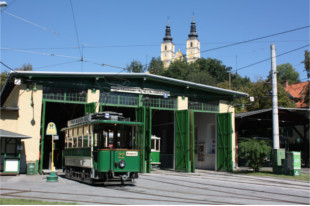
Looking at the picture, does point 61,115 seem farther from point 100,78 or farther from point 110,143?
point 110,143

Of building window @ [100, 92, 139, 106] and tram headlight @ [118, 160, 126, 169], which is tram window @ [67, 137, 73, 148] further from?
building window @ [100, 92, 139, 106]

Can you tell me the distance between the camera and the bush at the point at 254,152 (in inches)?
1007

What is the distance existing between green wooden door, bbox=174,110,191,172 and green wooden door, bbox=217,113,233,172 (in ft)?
12.0

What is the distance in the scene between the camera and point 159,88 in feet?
93.1

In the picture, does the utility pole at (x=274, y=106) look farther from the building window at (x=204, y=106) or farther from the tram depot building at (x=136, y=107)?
the building window at (x=204, y=106)

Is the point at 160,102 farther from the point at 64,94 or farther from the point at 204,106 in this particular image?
the point at 64,94

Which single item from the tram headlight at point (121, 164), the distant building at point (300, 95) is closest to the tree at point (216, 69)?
the distant building at point (300, 95)

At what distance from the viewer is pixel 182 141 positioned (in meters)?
27.8

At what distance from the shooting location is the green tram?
15.5 m

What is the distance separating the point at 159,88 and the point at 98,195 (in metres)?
16.6

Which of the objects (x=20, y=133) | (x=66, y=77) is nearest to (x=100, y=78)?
(x=66, y=77)

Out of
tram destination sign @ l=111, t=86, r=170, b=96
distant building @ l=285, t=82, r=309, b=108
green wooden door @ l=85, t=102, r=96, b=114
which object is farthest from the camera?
distant building @ l=285, t=82, r=309, b=108

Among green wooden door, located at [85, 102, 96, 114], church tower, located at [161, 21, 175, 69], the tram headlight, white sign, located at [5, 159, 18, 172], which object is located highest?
church tower, located at [161, 21, 175, 69]

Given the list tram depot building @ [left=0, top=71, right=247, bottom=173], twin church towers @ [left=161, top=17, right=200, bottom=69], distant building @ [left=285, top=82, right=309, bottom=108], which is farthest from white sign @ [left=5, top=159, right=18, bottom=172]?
twin church towers @ [left=161, top=17, right=200, bottom=69]
